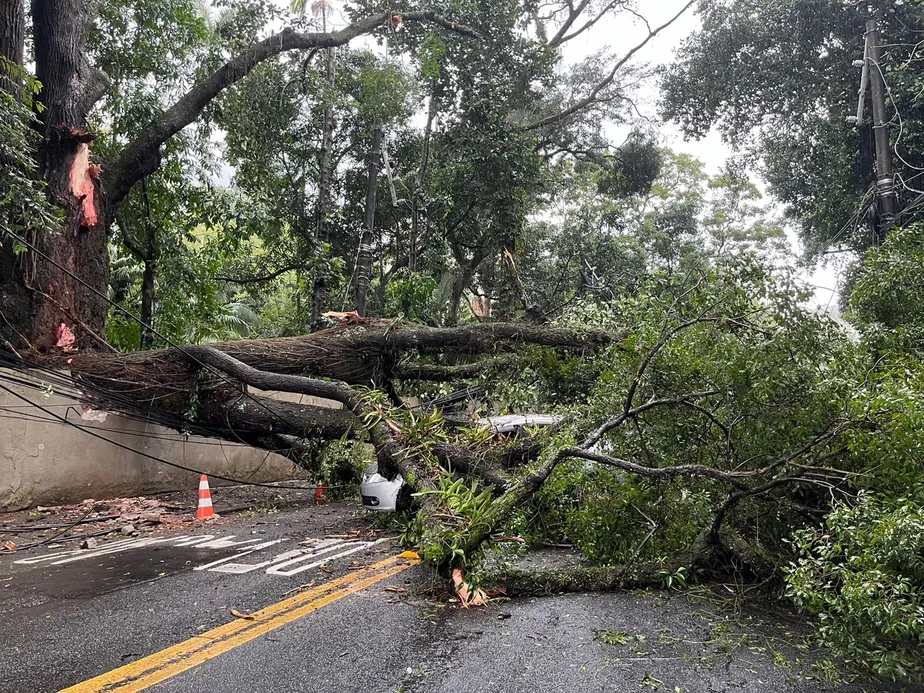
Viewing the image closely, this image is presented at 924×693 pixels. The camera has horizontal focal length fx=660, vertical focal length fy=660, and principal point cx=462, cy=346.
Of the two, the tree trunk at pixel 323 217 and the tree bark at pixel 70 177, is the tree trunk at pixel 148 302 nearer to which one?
the tree bark at pixel 70 177

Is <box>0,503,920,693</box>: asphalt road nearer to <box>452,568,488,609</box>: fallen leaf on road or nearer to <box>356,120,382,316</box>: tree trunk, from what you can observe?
<box>452,568,488,609</box>: fallen leaf on road

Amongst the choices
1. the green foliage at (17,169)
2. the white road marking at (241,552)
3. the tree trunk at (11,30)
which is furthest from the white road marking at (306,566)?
the tree trunk at (11,30)

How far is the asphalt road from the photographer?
10.3ft

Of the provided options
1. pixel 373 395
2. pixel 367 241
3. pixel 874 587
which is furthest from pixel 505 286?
pixel 874 587

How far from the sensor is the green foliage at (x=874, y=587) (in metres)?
3.06

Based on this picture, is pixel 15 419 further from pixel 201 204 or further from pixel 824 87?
pixel 824 87

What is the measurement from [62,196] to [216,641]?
8.33 meters

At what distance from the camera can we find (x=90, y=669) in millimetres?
3232

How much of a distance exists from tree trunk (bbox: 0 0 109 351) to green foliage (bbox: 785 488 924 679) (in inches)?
358

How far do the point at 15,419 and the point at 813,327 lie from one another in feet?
29.7

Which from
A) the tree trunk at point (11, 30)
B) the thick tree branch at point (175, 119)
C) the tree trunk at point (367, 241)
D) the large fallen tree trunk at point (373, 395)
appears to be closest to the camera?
the large fallen tree trunk at point (373, 395)

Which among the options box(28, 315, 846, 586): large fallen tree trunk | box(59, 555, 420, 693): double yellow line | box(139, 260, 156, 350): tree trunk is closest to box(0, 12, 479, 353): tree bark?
box(28, 315, 846, 586): large fallen tree trunk

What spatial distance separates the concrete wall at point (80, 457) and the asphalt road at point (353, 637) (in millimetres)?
3334

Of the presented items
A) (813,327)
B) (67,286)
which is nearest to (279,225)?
(67,286)
